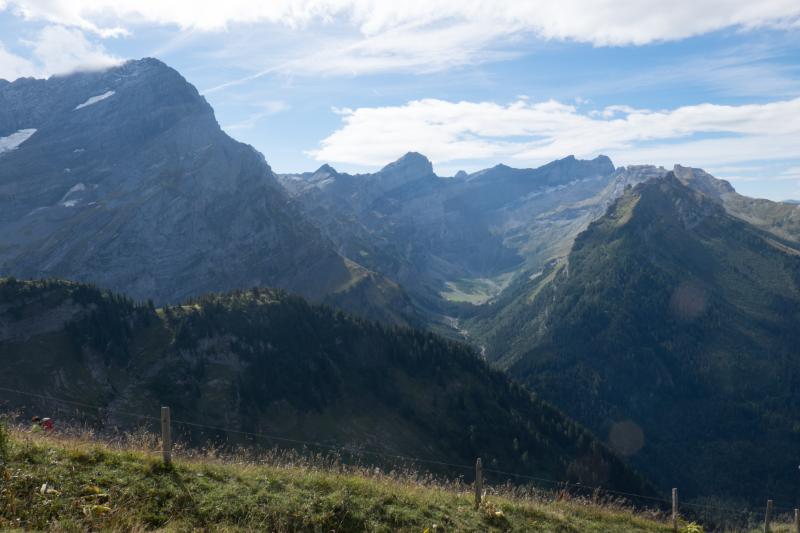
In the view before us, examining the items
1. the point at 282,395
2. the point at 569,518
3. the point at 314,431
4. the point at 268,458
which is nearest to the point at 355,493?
the point at 268,458

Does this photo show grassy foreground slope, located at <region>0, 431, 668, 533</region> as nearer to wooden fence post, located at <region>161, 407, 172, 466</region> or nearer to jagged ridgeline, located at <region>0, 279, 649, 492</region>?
wooden fence post, located at <region>161, 407, 172, 466</region>

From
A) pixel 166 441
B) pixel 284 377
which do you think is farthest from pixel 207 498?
pixel 284 377

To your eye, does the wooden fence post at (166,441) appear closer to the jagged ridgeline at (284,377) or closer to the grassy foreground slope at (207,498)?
the grassy foreground slope at (207,498)

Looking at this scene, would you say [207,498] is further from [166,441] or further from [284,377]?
[284,377]

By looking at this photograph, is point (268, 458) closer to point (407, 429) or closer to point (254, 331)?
point (407, 429)

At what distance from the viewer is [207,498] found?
622 inches

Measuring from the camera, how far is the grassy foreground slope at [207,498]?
45.2ft

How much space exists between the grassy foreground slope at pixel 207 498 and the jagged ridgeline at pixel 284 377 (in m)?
69.0

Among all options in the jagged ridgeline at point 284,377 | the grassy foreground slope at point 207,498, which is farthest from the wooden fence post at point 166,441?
the jagged ridgeline at point 284,377

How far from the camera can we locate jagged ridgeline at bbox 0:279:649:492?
286 ft

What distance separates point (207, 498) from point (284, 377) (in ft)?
315

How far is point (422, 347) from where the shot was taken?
137m

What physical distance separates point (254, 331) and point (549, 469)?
243ft

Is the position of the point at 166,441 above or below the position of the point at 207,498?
above
